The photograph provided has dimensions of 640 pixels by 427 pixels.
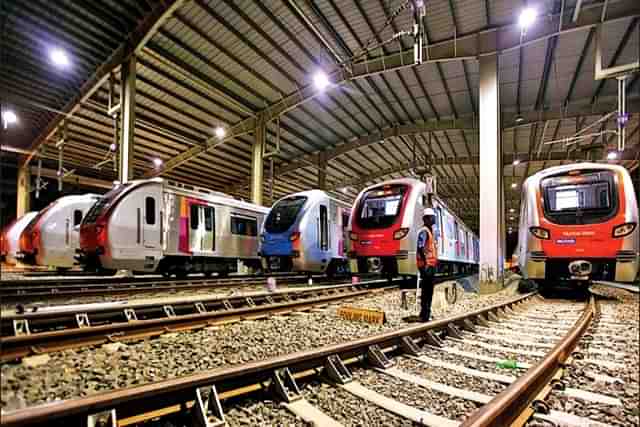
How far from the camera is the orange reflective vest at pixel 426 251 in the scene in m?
4.90

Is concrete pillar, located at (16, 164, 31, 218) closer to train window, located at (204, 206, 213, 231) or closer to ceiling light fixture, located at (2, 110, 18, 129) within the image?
ceiling light fixture, located at (2, 110, 18, 129)

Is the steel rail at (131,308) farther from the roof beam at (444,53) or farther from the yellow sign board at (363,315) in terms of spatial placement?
the roof beam at (444,53)

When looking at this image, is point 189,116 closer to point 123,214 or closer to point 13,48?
point 123,214

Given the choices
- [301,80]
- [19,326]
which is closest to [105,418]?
Answer: [19,326]

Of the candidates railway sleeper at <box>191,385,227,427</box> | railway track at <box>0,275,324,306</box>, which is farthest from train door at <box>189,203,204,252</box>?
railway sleeper at <box>191,385,227,427</box>

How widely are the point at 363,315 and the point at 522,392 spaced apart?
2.83 meters

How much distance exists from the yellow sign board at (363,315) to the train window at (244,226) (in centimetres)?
677

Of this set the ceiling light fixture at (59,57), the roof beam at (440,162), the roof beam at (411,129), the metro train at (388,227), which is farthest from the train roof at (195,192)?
the roof beam at (440,162)

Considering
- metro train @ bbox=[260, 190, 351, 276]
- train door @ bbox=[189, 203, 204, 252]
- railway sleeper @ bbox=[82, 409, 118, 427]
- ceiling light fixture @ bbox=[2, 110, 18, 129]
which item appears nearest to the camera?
ceiling light fixture @ bbox=[2, 110, 18, 129]

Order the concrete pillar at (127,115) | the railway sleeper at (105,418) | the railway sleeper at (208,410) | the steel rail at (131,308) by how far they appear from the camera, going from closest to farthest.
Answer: the railway sleeper at (105,418) → the railway sleeper at (208,410) → the steel rail at (131,308) → the concrete pillar at (127,115)

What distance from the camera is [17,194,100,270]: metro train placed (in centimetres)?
1045

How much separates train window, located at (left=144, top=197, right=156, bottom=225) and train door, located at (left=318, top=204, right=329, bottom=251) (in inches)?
166

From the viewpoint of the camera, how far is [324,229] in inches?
396

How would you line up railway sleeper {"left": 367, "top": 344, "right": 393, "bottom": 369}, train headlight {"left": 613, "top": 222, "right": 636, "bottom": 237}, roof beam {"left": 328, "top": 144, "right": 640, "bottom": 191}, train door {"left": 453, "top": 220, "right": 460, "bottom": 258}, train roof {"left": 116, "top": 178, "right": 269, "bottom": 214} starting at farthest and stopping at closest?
roof beam {"left": 328, "top": 144, "right": 640, "bottom": 191} → train door {"left": 453, "top": 220, "right": 460, "bottom": 258} → train roof {"left": 116, "top": 178, "right": 269, "bottom": 214} → railway sleeper {"left": 367, "top": 344, "right": 393, "bottom": 369} → train headlight {"left": 613, "top": 222, "right": 636, "bottom": 237}
